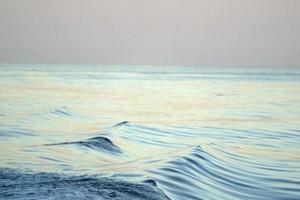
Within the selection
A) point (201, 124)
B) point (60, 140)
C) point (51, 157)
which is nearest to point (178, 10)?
point (201, 124)

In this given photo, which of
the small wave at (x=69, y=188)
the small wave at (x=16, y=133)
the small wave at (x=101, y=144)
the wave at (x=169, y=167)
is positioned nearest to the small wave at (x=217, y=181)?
the wave at (x=169, y=167)

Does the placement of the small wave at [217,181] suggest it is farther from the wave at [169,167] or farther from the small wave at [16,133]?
the small wave at [16,133]

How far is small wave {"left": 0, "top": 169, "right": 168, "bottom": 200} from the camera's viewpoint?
9.56 feet

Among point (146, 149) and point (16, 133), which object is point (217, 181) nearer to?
point (146, 149)

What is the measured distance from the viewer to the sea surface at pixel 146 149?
3.24 meters

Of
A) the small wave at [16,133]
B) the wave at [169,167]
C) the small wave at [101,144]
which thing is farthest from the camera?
the small wave at [16,133]

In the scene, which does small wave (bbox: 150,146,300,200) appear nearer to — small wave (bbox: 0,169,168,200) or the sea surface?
the sea surface

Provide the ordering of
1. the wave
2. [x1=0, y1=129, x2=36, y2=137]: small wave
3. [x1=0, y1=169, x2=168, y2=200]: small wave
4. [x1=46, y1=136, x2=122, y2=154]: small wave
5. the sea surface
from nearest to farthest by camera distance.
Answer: [x1=0, y1=169, x2=168, y2=200]: small wave, the wave, the sea surface, [x1=46, y1=136, x2=122, y2=154]: small wave, [x1=0, y1=129, x2=36, y2=137]: small wave

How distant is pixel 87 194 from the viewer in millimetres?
2945

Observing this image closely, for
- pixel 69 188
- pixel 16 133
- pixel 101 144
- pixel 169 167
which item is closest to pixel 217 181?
pixel 169 167

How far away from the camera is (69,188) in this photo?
3.05m

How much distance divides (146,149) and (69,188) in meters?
1.66

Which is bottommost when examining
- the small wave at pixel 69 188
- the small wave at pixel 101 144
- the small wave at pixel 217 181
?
the small wave at pixel 69 188

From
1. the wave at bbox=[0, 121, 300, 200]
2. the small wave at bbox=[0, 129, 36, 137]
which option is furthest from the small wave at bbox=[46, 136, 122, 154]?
the small wave at bbox=[0, 129, 36, 137]
